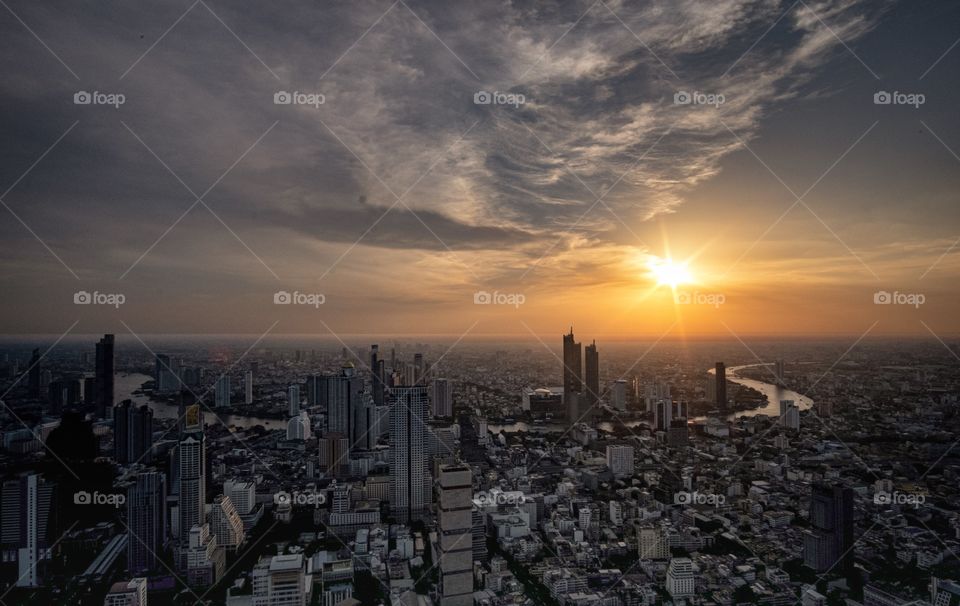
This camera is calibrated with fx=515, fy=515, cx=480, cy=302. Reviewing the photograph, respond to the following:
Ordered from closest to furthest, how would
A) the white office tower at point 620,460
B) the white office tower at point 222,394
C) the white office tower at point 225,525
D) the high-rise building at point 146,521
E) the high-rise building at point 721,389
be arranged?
the high-rise building at point 146,521, the white office tower at point 225,525, the white office tower at point 222,394, the white office tower at point 620,460, the high-rise building at point 721,389

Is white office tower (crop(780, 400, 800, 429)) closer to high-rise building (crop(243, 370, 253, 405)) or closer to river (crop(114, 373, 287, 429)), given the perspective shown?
high-rise building (crop(243, 370, 253, 405))

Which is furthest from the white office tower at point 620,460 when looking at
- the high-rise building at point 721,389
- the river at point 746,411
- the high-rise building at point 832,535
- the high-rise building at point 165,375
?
the high-rise building at point 165,375

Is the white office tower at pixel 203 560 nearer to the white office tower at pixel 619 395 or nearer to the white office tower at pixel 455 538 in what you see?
the white office tower at pixel 455 538

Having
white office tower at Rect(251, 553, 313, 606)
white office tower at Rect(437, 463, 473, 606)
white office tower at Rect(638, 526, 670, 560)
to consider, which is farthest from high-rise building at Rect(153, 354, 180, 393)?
white office tower at Rect(638, 526, 670, 560)

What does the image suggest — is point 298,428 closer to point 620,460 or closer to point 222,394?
point 222,394

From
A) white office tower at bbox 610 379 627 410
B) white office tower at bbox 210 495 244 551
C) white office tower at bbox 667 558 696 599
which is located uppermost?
white office tower at bbox 610 379 627 410

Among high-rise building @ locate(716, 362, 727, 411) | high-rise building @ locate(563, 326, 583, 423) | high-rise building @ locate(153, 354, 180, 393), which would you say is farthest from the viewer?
high-rise building @ locate(716, 362, 727, 411)
